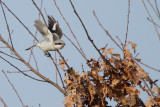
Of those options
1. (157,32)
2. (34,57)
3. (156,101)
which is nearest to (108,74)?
(156,101)

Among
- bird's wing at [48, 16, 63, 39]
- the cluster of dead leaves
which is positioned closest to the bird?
bird's wing at [48, 16, 63, 39]

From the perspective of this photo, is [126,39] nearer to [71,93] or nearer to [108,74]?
[108,74]

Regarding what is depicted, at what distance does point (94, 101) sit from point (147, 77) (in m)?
0.56

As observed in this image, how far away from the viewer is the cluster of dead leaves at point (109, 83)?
7.06 ft

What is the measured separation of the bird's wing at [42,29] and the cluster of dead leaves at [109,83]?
1881 mm

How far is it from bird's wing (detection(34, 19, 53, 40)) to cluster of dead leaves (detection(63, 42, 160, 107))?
1881mm

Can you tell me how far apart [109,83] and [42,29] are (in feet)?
7.19

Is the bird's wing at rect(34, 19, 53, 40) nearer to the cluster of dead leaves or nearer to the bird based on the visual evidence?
the bird

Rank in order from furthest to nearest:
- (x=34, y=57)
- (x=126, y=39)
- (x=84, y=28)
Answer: (x=34, y=57)
(x=126, y=39)
(x=84, y=28)

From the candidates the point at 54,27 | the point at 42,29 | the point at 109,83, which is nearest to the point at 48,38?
the point at 42,29

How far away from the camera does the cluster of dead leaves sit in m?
2.15

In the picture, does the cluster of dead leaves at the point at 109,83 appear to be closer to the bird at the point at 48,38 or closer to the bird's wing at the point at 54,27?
the bird at the point at 48,38

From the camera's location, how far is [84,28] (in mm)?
1929

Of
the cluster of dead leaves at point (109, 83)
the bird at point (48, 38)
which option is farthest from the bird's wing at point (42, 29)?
the cluster of dead leaves at point (109, 83)
